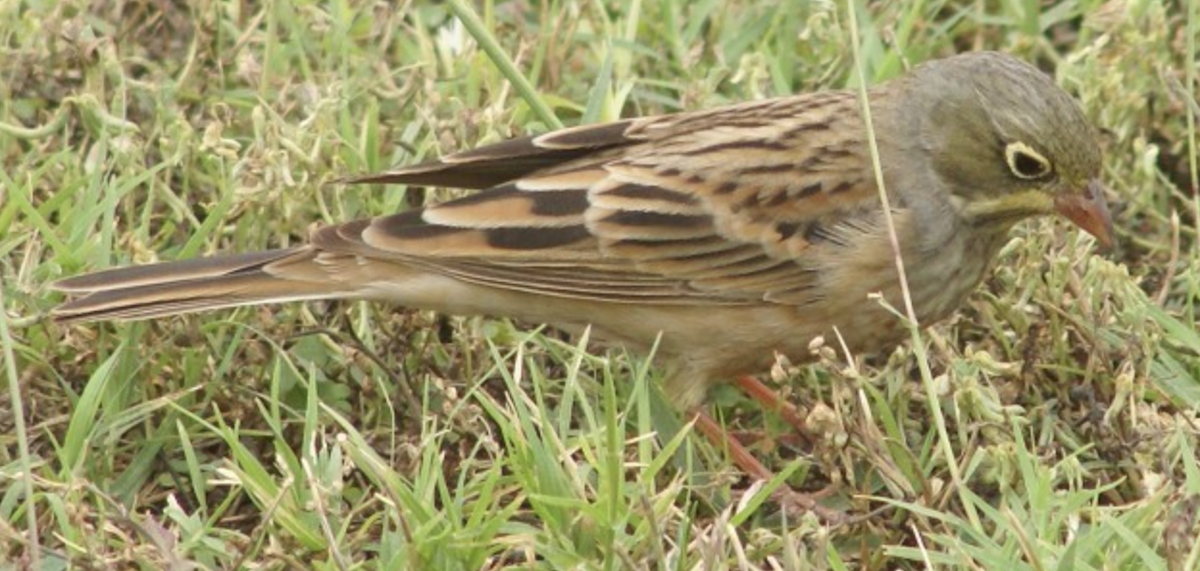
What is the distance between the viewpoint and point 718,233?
6230 millimetres

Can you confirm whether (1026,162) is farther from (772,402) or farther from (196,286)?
(196,286)

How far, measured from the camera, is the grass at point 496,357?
521cm

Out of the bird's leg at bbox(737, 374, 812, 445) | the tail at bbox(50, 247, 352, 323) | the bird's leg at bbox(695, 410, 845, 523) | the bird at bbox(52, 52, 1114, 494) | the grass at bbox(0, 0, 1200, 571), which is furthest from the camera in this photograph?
the bird's leg at bbox(737, 374, 812, 445)

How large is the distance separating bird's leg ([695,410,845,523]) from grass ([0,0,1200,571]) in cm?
5

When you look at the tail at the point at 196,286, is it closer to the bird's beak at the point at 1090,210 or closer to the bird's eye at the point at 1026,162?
the bird's eye at the point at 1026,162

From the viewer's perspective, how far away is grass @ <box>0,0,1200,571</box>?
205 inches

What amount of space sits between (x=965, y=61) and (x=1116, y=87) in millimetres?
816

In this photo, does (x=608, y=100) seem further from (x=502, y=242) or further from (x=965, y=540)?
(x=965, y=540)

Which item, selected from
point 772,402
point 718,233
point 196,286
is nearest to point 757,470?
point 772,402

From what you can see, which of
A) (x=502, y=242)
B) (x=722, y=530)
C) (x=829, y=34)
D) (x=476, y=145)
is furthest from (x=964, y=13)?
(x=722, y=530)

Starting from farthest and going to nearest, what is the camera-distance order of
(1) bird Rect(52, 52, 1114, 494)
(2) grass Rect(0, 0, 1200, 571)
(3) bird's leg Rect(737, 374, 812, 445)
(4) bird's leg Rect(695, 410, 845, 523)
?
(3) bird's leg Rect(737, 374, 812, 445), (1) bird Rect(52, 52, 1114, 494), (4) bird's leg Rect(695, 410, 845, 523), (2) grass Rect(0, 0, 1200, 571)

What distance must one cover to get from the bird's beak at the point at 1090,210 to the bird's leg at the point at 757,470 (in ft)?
3.14

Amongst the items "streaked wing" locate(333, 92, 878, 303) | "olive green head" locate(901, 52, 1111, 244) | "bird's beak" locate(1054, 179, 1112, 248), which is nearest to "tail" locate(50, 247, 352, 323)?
"streaked wing" locate(333, 92, 878, 303)

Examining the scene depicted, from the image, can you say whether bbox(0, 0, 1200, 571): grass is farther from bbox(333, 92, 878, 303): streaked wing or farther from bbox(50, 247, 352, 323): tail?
bbox(333, 92, 878, 303): streaked wing
